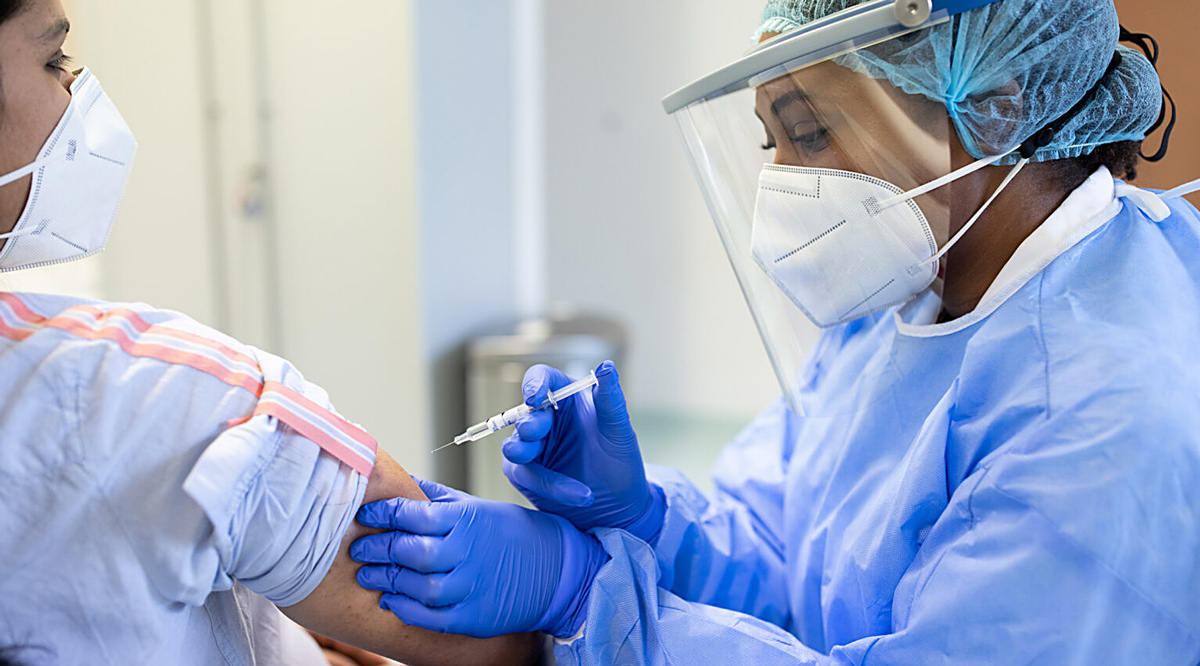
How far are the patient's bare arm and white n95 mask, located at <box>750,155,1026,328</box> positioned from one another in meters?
0.57

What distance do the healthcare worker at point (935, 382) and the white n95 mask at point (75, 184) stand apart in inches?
18.0

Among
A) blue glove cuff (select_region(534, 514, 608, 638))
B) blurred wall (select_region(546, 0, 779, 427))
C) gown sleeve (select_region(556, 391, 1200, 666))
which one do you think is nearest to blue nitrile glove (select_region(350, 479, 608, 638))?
blue glove cuff (select_region(534, 514, 608, 638))

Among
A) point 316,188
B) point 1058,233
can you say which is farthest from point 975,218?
point 316,188

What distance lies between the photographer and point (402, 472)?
1.05 m

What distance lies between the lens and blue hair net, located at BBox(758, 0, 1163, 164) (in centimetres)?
93

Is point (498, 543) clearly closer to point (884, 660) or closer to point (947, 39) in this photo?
point (884, 660)

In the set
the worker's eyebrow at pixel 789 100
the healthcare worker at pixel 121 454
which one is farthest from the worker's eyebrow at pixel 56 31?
the worker's eyebrow at pixel 789 100

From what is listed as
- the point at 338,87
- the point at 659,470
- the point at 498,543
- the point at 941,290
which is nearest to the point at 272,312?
the point at 338,87

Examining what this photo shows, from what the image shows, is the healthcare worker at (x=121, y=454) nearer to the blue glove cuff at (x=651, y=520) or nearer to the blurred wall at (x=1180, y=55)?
the blue glove cuff at (x=651, y=520)

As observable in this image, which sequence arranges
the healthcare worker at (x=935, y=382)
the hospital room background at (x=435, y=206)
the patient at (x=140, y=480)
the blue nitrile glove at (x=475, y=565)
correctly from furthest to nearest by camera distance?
the hospital room background at (x=435, y=206) → the blue nitrile glove at (x=475, y=565) → the healthcare worker at (x=935, y=382) → the patient at (x=140, y=480)

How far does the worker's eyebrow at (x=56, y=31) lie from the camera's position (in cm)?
84

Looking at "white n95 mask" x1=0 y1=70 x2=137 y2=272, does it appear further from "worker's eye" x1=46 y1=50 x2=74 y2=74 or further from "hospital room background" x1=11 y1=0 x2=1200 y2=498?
"hospital room background" x1=11 y1=0 x2=1200 y2=498

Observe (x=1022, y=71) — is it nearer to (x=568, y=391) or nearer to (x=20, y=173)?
(x=568, y=391)

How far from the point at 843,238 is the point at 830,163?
0.09 m
